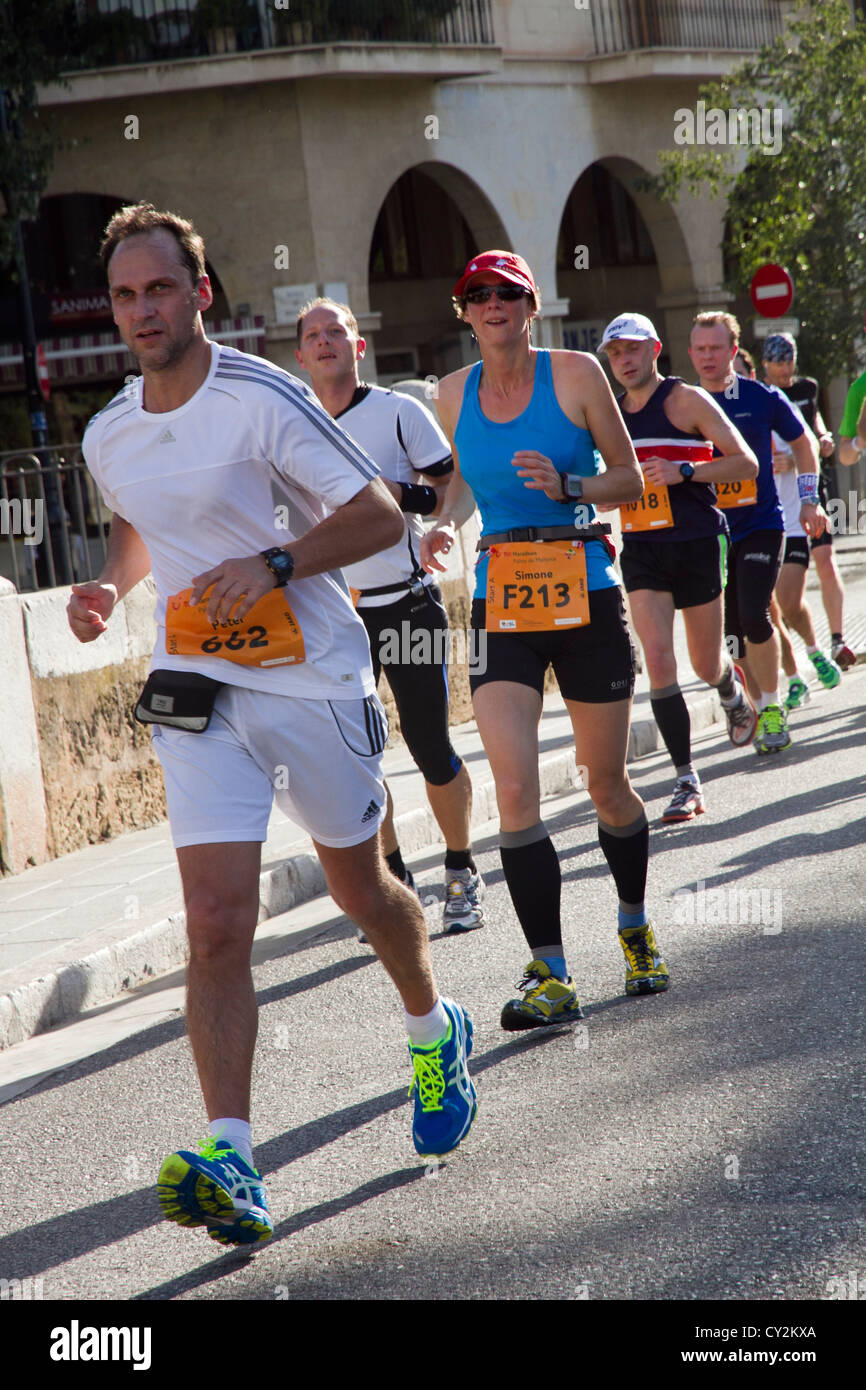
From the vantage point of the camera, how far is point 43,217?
2309 centimetres

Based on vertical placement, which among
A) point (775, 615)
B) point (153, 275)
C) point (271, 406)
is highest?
point (153, 275)

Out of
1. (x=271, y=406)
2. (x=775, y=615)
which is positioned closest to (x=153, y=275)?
(x=271, y=406)

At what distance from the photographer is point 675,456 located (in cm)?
783

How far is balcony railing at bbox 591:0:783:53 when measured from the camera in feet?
82.7

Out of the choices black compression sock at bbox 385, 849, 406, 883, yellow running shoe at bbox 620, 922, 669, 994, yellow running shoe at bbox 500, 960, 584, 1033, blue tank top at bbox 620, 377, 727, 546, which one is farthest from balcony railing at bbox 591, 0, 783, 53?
yellow running shoe at bbox 500, 960, 584, 1033

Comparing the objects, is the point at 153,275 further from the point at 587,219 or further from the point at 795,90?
the point at 587,219

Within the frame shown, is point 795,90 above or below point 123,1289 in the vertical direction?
above

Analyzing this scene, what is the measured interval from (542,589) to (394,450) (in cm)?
163

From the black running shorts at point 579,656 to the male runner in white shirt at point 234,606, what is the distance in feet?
3.68

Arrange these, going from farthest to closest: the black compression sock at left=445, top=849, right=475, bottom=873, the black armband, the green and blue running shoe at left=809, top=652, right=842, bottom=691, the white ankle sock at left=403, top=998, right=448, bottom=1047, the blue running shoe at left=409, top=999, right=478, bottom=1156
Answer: the green and blue running shoe at left=809, top=652, right=842, bottom=691 → the black compression sock at left=445, top=849, right=475, bottom=873 → the black armband → the white ankle sock at left=403, top=998, right=448, bottom=1047 → the blue running shoe at left=409, top=999, right=478, bottom=1156

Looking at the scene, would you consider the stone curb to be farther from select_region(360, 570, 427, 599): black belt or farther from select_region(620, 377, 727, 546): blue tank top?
select_region(620, 377, 727, 546): blue tank top

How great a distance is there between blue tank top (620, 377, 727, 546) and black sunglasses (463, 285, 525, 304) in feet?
9.30
